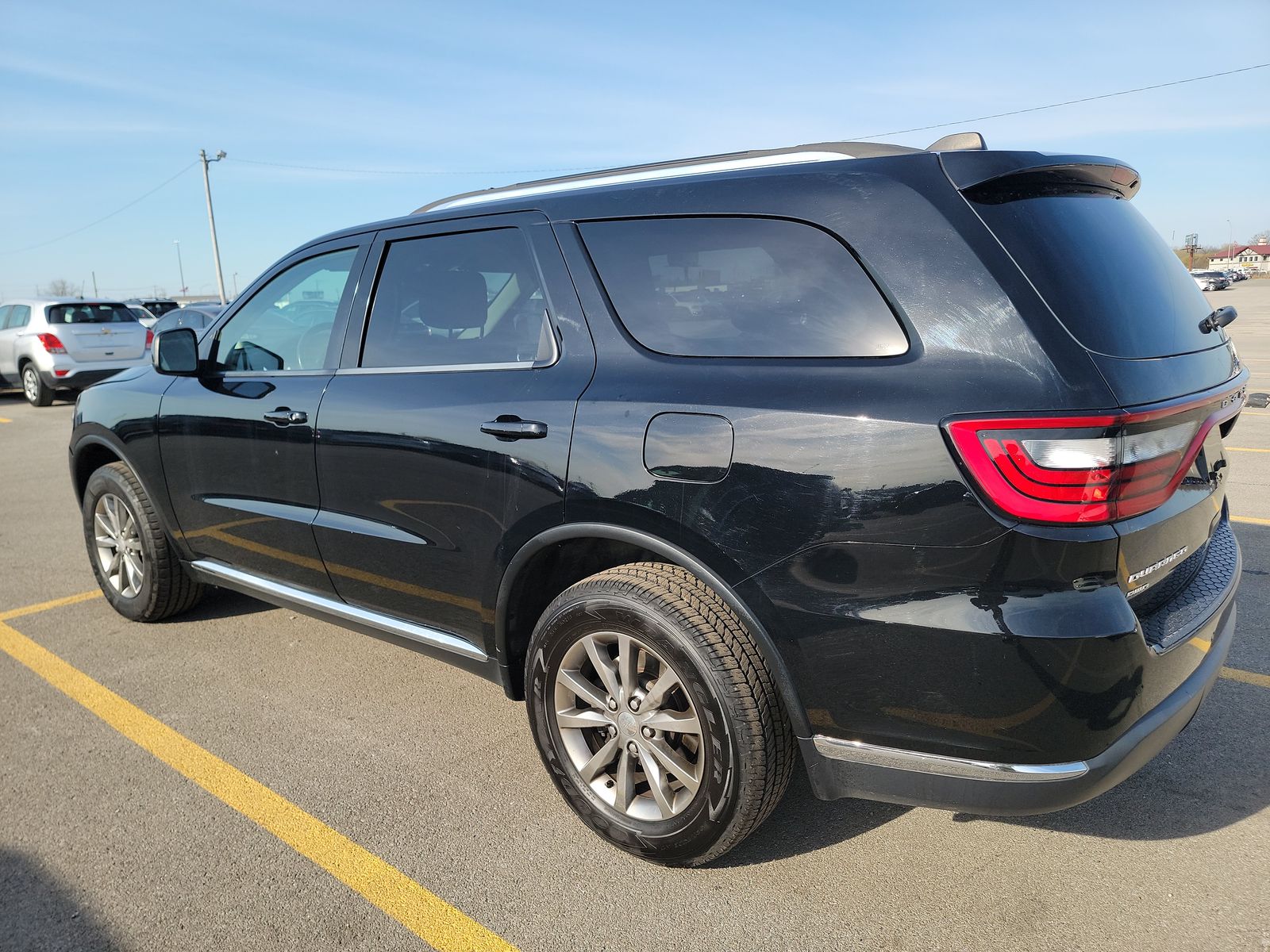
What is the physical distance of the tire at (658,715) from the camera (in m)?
2.25

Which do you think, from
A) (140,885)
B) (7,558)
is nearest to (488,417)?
(140,885)

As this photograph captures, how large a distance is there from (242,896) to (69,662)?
7.00 feet

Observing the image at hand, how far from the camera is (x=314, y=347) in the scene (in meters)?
3.50

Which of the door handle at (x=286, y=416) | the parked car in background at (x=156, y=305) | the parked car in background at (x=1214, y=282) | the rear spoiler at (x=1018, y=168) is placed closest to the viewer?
the rear spoiler at (x=1018, y=168)

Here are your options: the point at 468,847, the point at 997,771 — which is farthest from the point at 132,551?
the point at 997,771

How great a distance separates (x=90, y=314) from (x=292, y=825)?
49.8ft

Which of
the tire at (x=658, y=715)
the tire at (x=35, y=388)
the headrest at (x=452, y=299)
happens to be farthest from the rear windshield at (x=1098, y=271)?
the tire at (x=35, y=388)

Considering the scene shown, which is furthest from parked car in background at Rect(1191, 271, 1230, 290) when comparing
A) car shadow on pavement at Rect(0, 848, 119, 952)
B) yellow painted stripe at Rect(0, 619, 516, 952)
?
car shadow on pavement at Rect(0, 848, 119, 952)

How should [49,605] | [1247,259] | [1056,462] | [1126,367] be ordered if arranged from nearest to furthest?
[1056,462], [1126,367], [49,605], [1247,259]

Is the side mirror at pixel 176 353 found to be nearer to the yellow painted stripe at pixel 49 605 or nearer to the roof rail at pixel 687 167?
the roof rail at pixel 687 167

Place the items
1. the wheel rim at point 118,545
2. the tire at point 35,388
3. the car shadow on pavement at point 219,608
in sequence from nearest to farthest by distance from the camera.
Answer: the wheel rim at point 118,545 → the car shadow on pavement at point 219,608 → the tire at point 35,388

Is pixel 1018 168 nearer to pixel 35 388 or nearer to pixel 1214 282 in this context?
pixel 35 388

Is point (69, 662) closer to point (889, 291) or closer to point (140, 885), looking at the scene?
point (140, 885)

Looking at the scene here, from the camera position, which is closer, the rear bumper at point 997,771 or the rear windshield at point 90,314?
the rear bumper at point 997,771
